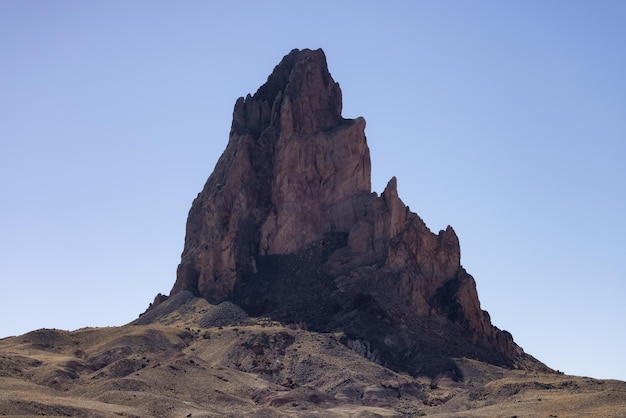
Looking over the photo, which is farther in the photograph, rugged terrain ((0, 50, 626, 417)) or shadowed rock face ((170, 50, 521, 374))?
shadowed rock face ((170, 50, 521, 374))

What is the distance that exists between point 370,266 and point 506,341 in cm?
2177

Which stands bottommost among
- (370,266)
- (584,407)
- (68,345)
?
(584,407)

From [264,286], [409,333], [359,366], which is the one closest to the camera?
[359,366]

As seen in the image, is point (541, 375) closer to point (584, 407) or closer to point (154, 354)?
point (584, 407)

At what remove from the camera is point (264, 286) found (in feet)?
635

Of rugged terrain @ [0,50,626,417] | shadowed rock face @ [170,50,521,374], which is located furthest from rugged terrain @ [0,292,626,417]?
shadowed rock face @ [170,50,521,374]

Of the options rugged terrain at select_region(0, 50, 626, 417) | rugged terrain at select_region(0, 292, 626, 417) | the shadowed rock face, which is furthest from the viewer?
the shadowed rock face

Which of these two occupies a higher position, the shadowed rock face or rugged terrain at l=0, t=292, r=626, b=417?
the shadowed rock face

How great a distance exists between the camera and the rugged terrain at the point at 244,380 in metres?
144

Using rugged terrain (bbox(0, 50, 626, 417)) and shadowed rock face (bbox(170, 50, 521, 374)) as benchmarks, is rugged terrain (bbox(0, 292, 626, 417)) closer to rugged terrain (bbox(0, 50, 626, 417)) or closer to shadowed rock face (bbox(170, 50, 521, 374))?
rugged terrain (bbox(0, 50, 626, 417))

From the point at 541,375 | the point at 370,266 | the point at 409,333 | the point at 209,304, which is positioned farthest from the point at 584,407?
the point at 209,304

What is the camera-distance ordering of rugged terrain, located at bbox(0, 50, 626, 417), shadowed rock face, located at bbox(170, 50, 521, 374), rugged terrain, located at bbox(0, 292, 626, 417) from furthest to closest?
shadowed rock face, located at bbox(170, 50, 521, 374), rugged terrain, located at bbox(0, 50, 626, 417), rugged terrain, located at bbox(0, 292, 626, 417)

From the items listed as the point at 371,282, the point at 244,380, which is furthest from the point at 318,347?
the point at 371,282

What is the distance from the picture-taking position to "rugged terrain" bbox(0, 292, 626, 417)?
144 meters
